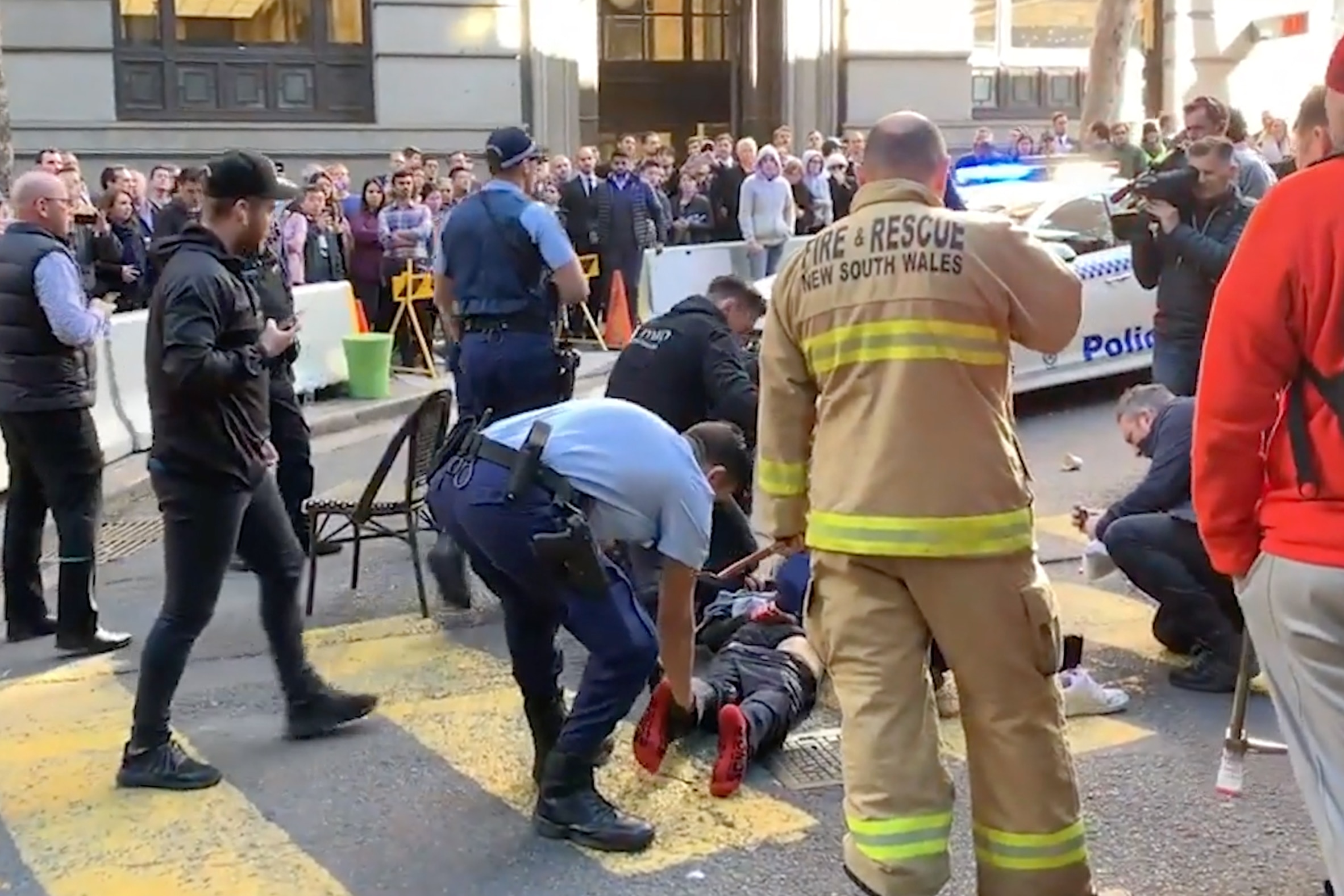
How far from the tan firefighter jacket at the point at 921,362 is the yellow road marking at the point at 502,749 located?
127cm

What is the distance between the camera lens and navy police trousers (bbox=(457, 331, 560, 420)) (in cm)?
719

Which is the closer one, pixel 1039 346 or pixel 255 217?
pixel 1039 346

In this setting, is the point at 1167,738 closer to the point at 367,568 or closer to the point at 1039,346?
the point at 1039,346

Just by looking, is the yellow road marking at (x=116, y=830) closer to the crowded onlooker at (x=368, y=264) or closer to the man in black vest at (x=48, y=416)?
the man in black vest at (x=48, y=416)

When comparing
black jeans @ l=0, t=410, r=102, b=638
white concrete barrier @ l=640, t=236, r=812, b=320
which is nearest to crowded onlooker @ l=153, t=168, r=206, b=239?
white concrete barrier @ l=640, t=236, r=812, b=320

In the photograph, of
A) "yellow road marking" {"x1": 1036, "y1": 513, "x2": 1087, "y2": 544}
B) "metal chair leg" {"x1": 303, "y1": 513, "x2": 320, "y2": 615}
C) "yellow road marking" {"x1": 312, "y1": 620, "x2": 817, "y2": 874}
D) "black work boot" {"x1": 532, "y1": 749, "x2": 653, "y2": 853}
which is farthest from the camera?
"yellow road marking" {"x1": 1036, "y1": 513, "x2": 1087, "y2": 544}

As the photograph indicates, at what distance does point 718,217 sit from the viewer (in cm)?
1808

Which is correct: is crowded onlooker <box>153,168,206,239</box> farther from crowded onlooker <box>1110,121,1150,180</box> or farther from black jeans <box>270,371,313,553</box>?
crowded onlooker <box>1110,121,1150,180</box>

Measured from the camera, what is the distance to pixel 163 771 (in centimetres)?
532

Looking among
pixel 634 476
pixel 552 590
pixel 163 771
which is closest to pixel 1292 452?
pixel 634 476

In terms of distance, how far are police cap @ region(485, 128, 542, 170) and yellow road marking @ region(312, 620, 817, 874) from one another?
1931 millimetres

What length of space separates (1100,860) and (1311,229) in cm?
221

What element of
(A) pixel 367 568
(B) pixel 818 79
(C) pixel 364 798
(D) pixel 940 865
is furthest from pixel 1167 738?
(B) pixel 818 79

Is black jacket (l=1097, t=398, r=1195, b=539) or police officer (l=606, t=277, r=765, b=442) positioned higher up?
police officer (l=606, t=277, r=765, b=442)
